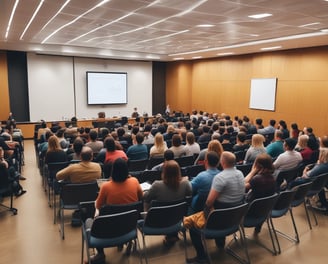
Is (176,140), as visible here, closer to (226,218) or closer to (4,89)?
(226,218)

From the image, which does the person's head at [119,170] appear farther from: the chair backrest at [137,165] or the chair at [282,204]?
the chair backrest at [137,165]

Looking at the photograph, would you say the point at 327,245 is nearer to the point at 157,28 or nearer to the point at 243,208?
the point at 243,208

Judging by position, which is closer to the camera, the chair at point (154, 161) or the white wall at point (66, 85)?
the chair at point (154, 161)

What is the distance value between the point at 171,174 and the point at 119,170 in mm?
586

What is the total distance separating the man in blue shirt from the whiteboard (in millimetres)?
9831

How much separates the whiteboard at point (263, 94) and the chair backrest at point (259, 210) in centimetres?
963

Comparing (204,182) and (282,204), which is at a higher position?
(204,182)

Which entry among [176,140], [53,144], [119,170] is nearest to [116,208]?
[119,170]

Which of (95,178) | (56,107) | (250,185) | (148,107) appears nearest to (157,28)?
(95,178)

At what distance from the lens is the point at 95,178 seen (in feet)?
13.7

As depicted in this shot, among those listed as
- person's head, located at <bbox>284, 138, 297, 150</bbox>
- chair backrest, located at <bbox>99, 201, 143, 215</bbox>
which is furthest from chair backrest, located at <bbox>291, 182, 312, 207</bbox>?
chair backrest, located at <bbox>99, 201, 143, 215</bbox>

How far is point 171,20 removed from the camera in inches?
258

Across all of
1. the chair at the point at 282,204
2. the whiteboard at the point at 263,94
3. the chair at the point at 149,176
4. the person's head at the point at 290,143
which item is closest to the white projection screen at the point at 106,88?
the whiteboard at the point at 263,94

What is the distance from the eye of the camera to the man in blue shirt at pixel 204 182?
3266mm
